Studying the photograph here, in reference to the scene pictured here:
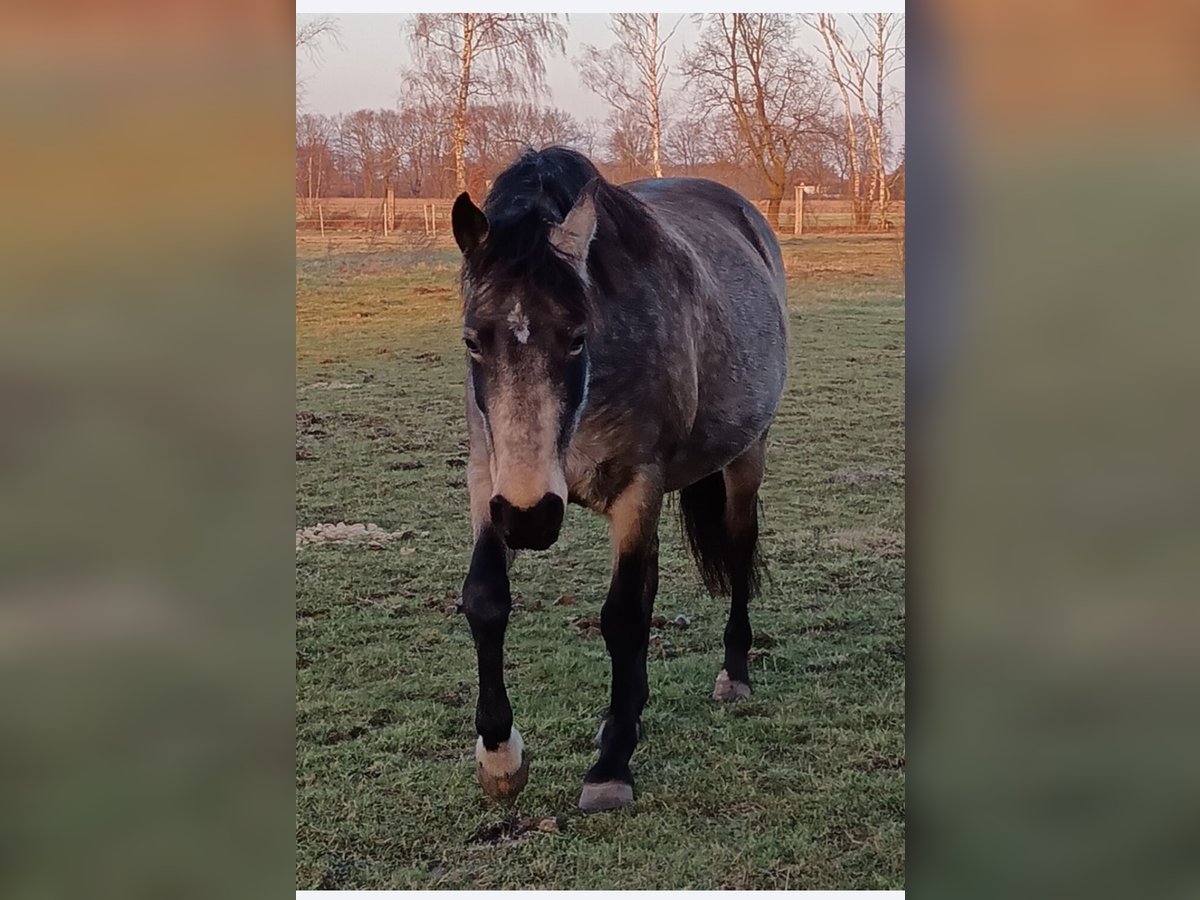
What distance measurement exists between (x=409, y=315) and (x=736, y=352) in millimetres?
970

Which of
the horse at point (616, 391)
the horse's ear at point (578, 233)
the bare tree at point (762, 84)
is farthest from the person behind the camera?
the bare tree at point (762, 84)

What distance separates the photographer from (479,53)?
2.98 metres

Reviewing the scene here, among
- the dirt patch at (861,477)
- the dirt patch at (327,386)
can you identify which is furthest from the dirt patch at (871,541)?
the dirt patch at (327,386)

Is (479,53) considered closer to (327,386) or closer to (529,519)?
(327,386)

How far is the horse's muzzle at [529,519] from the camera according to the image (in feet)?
8.16

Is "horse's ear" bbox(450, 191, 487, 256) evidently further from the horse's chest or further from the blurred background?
the horse's chest

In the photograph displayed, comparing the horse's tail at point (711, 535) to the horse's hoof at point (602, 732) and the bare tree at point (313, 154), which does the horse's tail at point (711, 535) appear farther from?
the bare tree at point (313, 154)

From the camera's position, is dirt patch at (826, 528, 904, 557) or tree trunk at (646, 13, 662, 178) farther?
dirt patch at (826, 528, 904, 557)

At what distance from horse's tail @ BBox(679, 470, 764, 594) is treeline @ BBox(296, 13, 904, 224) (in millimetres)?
859

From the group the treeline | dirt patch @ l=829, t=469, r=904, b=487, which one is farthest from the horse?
dirt patch @ l=829, t=469, r=904, b=487

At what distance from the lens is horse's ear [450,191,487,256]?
105 inches

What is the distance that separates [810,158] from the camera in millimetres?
3072

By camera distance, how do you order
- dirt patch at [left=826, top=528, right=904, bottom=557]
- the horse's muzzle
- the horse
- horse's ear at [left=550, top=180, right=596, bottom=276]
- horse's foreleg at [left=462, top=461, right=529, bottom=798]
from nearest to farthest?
the horse's muzzle → the horse → horse's ear at [left=550, top=180, right=596, bottom=276] → horse's foreleg at [left=462, top=461, right=529, bottom=798] → dirt patch at [left=826, top=528, right=904, bottom=557]

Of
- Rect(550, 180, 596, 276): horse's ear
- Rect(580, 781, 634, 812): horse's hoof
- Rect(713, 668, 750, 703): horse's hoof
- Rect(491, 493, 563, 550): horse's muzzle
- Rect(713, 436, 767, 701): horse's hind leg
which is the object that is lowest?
Rect(580, 781, 634, 812): horse's hoof
